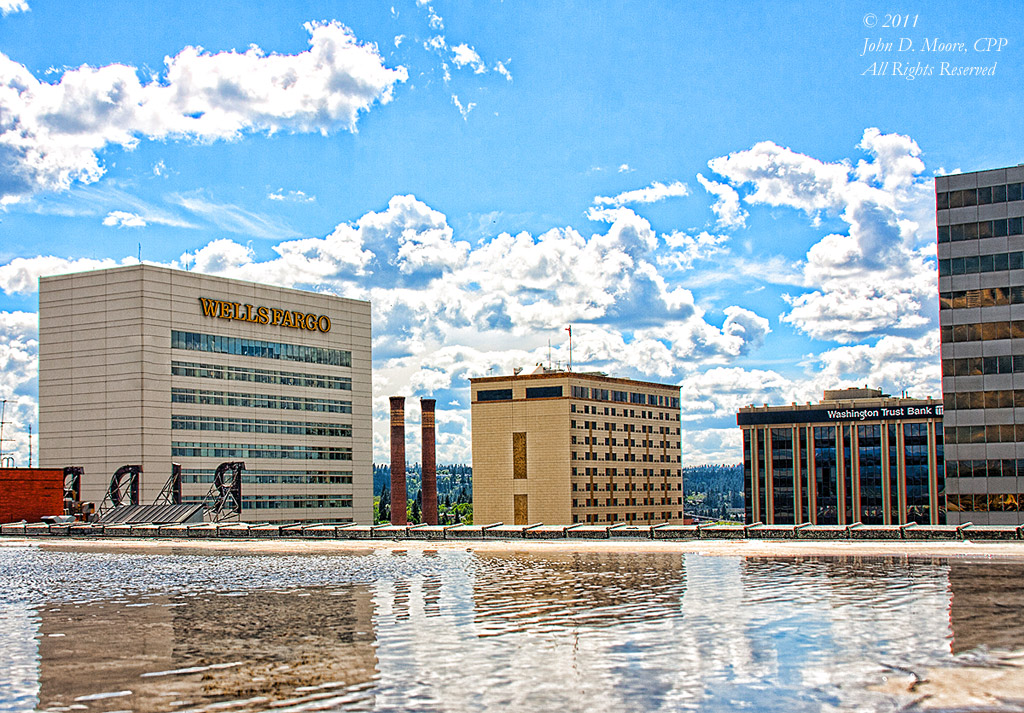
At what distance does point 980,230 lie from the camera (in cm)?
10194

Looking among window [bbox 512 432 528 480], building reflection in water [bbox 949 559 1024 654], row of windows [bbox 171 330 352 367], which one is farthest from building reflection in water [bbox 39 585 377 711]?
window [bbox 512 432 528 480]

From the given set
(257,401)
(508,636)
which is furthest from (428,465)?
(508,636)

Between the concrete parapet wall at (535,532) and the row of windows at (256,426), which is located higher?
the row of windows at (256,426)

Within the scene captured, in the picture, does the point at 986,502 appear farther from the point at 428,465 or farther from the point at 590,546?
the point at 428,465

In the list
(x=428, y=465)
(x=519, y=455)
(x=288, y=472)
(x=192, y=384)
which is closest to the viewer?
(x=192, y=384)

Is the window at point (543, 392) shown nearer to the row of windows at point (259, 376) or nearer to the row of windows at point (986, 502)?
the row of windows at point (259, 376)

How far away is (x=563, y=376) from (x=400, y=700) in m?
169

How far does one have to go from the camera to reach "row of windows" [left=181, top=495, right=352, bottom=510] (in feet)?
550

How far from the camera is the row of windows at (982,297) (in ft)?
329

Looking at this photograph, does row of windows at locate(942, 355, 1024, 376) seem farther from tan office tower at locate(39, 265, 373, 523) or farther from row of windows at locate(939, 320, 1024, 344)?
tan office tower at locate(39, 265, 373, 523)

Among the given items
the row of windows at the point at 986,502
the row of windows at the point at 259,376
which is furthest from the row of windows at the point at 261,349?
the row of windows at the point at 986,502

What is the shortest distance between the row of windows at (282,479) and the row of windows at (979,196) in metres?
112

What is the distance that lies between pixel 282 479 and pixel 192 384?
23.7m

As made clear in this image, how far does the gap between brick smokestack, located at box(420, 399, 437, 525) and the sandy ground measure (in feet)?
228
